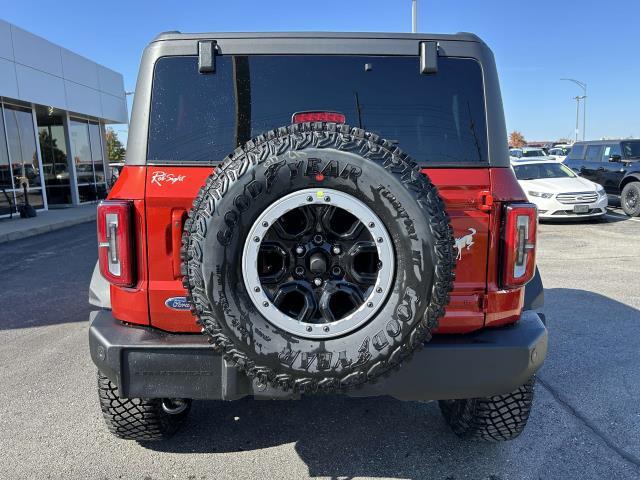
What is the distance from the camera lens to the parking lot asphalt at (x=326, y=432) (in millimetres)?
2633

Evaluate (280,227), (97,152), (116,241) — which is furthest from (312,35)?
(97,152)

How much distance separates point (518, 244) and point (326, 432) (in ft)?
5.18

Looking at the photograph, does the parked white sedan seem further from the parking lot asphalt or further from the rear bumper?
the rear bumper

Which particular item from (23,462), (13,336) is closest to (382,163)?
(23,462)

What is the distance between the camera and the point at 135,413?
2.67m

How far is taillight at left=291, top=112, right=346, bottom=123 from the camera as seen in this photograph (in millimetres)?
2426

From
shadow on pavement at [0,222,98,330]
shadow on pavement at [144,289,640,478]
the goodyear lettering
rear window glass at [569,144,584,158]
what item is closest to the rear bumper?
shadow on pavement at [144,289,640,478]

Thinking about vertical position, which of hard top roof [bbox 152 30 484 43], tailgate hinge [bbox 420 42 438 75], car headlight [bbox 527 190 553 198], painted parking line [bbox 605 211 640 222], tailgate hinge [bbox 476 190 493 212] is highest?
hard top roof [bbox 152 30 484 43]

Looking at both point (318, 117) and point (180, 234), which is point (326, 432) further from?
point (318, 117)

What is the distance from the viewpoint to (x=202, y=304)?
78.6 inches

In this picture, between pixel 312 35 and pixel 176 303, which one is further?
pixel 312 35

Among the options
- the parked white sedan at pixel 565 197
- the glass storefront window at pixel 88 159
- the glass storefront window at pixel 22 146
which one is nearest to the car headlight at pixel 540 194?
the parked white sedan at pixel 565 197

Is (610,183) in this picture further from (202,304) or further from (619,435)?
(202,304)

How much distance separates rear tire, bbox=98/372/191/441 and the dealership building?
14370 mm
